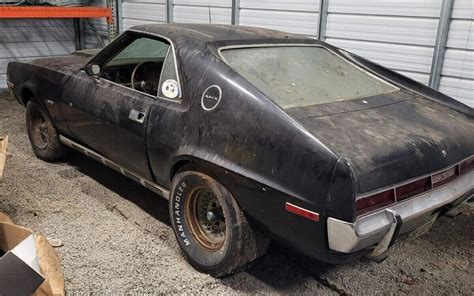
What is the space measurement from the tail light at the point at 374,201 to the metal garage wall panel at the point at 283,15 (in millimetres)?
3745

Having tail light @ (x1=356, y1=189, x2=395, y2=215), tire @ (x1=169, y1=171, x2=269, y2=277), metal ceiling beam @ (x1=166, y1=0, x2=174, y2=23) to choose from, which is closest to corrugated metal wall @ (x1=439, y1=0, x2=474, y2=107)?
tail light @ (x1=356, y1=189, x2=395, y2=215)

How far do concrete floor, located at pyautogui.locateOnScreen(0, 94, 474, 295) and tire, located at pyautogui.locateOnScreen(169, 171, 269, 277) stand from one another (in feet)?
0.47

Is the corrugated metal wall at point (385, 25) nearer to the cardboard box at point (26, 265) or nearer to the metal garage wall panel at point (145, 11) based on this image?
the metal garage wall panel at point (145, 11)

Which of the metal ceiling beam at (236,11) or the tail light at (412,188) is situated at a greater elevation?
the metal ceiling beam at (236,11)

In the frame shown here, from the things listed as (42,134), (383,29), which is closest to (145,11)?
(42,134)

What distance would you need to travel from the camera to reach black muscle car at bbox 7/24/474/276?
7.41ft

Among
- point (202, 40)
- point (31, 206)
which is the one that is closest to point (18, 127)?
point (31, 206)

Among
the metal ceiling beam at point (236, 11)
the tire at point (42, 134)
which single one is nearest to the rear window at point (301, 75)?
the tire at point (42, 134)

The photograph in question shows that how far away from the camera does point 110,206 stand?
3918 millimetres

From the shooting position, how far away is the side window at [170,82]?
3008 mm

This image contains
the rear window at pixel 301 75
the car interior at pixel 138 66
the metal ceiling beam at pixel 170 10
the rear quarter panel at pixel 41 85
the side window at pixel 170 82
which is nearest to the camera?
the rear window at pixel 301 75

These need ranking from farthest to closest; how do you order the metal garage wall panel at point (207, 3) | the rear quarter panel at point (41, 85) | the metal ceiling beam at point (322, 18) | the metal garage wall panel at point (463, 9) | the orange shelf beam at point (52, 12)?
the orange shelf beam at point (52, 12) → the metal garage wall panel at point (207, 3) → the metal ceiling beam at point (322, 18) → the metal garage wall panel at point (463, 9) → the rear quarter panel at point (41, 85)

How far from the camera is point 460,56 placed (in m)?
4.48

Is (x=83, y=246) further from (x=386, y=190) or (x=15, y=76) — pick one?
(x=15, y=76)
